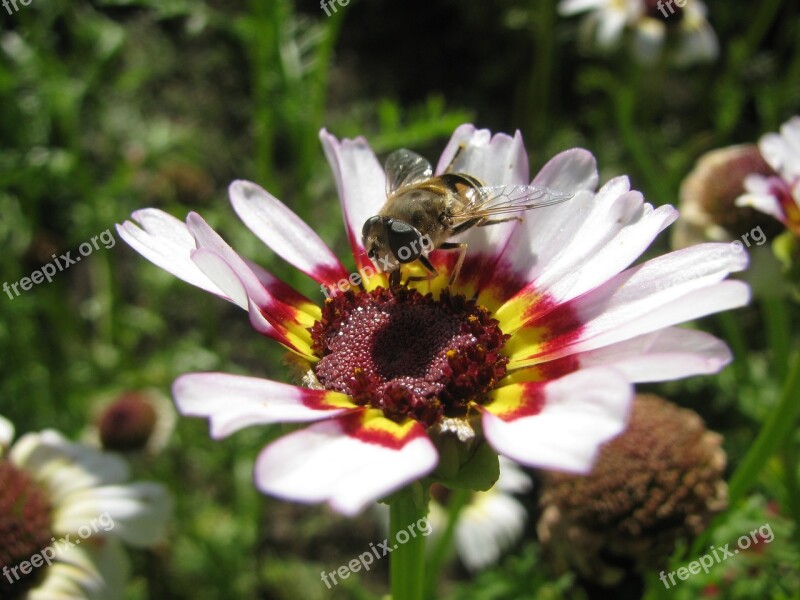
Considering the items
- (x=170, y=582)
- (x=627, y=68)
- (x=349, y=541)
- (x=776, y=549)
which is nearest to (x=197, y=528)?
(x=170, y=582)

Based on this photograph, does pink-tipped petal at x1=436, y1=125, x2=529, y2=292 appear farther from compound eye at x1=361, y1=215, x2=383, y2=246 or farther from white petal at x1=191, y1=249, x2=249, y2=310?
white petal at x1=191, y1=249, x2=249, y2=310

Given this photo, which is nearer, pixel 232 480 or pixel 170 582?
pixel 170 582

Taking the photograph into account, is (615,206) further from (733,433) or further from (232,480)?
(232,480)

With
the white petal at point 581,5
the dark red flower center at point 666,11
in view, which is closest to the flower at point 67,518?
the white petal at point 581,5

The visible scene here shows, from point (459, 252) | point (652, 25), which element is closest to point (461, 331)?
point (459, 252)

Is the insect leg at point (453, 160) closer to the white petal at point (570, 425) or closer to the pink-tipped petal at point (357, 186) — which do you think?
the pink-tipped petal at point (357, 186)

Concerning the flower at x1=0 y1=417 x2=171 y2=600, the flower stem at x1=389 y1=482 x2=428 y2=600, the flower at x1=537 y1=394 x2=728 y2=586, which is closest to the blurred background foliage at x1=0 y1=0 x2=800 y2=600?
the flower at x1=537 y1=394 x2=728 y2=586

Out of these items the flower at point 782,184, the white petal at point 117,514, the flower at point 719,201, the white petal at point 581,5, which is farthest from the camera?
the white petal at point 581,5
